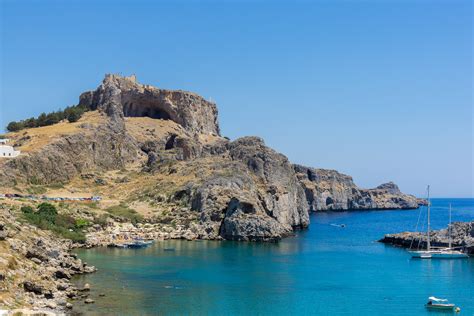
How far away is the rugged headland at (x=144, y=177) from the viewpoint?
Answer: 99625 millimetres

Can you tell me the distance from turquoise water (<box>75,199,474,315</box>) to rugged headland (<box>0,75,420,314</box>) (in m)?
7.16

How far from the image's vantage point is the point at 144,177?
130 metres

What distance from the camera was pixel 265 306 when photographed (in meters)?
51.7

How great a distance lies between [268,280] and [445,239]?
4279 centimetres

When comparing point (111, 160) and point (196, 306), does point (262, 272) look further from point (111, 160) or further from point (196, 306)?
point (111, 160)

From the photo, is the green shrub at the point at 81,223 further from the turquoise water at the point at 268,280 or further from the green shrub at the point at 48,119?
the green shrub at the point at 48,119

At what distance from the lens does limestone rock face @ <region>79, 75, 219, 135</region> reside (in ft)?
523

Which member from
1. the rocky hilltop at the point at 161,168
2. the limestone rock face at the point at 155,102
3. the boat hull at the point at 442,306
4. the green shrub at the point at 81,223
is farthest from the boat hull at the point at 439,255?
the limestone rock face at the point at 155,102

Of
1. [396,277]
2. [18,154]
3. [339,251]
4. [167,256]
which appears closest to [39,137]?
[18,154]

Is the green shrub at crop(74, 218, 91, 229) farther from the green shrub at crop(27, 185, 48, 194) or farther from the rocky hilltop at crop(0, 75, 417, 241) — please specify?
the green shrub at crop(27, 185, 48, 194)

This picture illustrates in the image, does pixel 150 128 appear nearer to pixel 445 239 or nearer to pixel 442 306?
pixel 445 239

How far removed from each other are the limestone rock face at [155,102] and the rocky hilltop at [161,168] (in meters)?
0.30

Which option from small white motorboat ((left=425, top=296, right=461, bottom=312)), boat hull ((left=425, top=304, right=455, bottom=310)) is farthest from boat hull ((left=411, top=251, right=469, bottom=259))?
boat hull ((left=425, top=304, right=455, bottom=310))

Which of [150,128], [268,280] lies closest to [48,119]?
[150,128]
